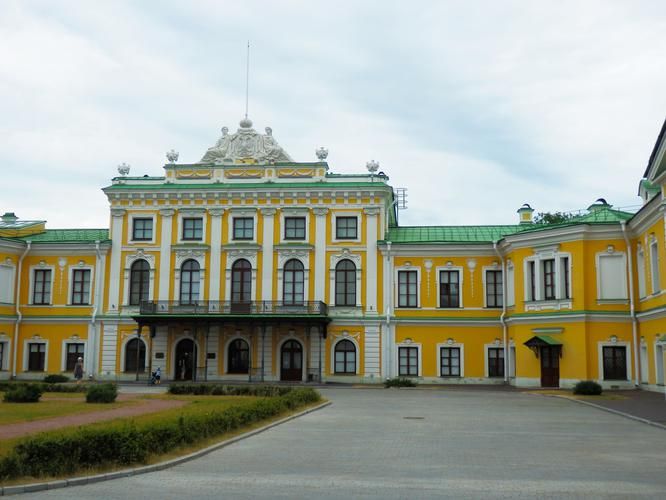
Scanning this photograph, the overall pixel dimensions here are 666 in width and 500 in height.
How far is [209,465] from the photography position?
1362cm

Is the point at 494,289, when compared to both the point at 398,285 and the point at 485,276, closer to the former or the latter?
the point at 485,276

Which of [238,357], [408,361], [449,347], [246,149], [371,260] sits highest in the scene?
[246,149]

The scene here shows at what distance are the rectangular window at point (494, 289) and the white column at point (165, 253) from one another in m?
18.3

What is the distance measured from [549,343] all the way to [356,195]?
13.8 meters

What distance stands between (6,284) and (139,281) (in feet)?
25.0

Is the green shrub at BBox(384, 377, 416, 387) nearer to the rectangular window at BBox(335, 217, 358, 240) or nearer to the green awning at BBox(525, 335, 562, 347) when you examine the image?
the green awning at BBox(525, 335, 562, 347)

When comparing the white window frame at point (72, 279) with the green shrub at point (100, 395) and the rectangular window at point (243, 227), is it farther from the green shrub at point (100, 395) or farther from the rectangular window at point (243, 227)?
the green shrub at point (100, 395)

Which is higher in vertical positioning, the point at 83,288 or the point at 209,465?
the point at 83,288

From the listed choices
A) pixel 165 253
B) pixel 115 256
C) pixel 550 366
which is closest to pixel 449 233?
pixel 550 366

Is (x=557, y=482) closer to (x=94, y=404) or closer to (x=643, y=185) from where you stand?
(x=94, y=404)

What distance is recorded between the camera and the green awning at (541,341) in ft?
123

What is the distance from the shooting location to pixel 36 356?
4538 cm

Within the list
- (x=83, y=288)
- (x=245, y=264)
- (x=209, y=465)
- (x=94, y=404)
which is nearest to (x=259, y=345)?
(x=245, y=264)

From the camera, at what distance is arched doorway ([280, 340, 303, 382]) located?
143 ft
